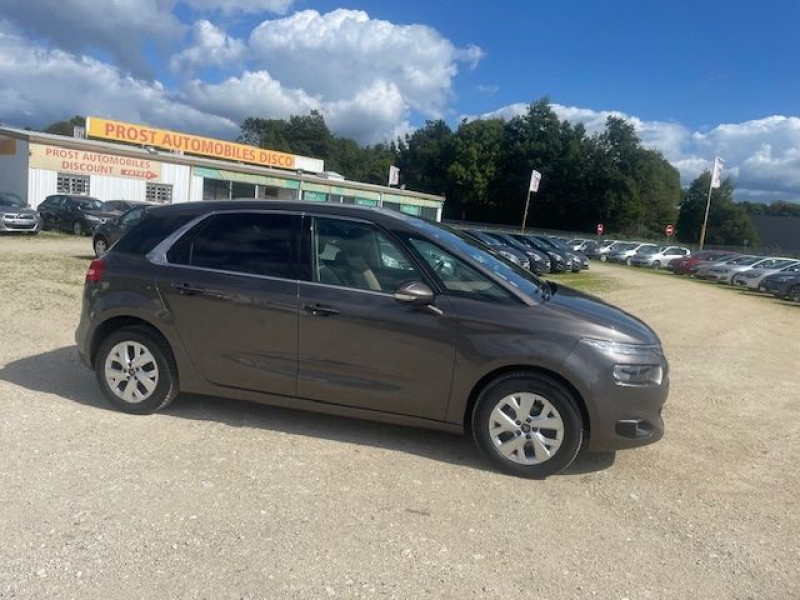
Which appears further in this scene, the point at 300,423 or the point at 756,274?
the point at 756,274

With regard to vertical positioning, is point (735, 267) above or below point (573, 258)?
above

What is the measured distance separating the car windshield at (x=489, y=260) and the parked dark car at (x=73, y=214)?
22910 mm

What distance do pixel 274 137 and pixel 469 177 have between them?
40.8 meters

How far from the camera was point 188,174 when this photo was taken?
37.6 metres

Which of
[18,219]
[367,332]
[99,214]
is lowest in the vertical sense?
[18,219]

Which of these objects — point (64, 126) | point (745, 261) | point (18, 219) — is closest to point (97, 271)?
point (18, 219)

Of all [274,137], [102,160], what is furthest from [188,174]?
[274,137]

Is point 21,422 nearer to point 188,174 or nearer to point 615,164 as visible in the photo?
point 188,174

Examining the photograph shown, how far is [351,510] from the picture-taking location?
3760 mm

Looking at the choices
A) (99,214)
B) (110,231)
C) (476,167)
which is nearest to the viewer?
(110,231)

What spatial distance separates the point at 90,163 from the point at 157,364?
3150 cm

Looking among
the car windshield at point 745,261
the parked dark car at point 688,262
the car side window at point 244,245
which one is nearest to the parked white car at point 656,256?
the parked dark car at point 688,262

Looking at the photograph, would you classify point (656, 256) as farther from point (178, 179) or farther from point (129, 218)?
point (129, 218)

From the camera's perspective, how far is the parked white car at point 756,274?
2911 centimetres
